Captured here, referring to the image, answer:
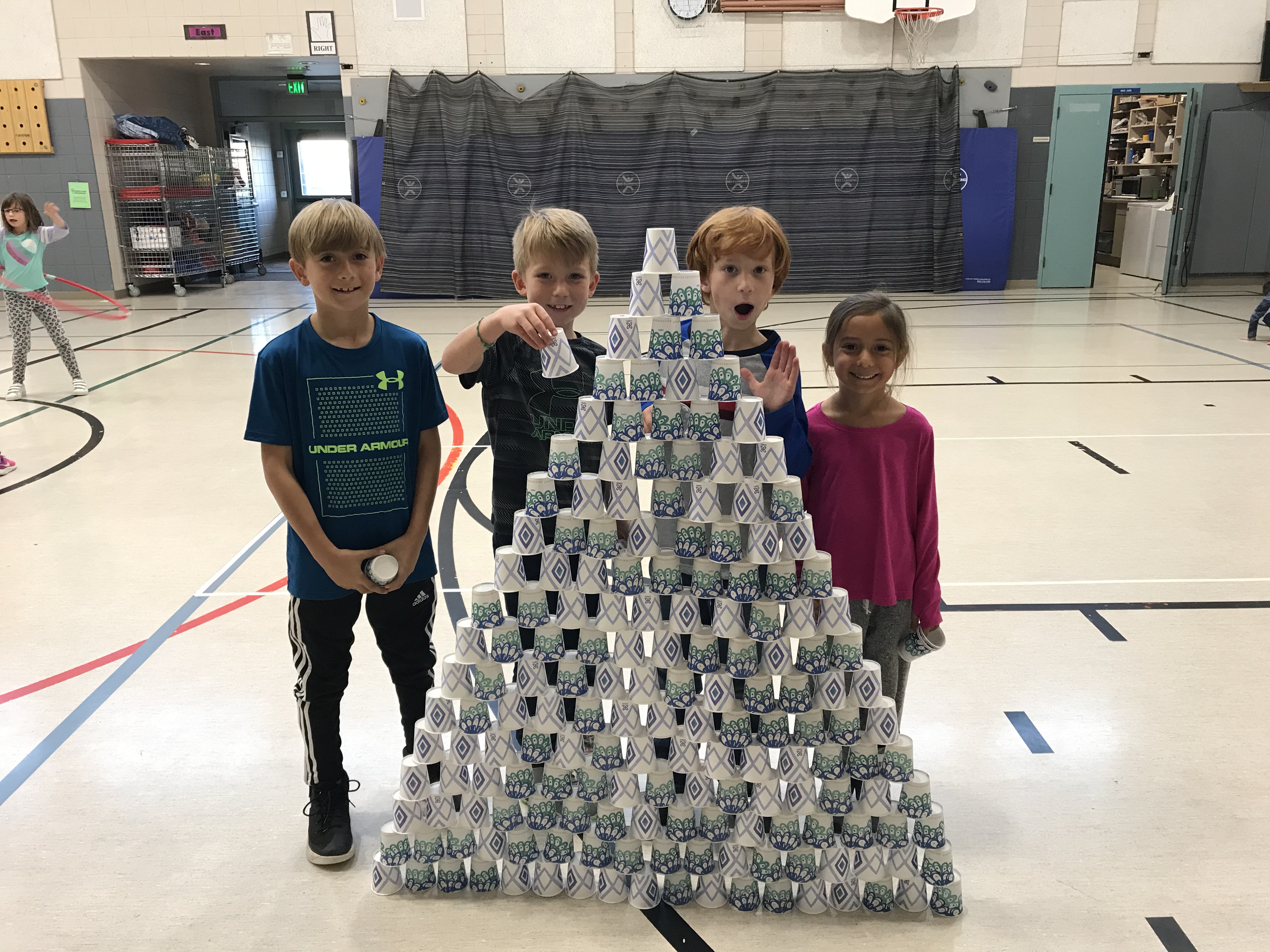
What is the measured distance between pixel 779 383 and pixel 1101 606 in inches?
84.9

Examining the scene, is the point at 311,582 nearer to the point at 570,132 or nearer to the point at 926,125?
the point at 570,132

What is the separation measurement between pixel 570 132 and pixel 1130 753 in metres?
11.0

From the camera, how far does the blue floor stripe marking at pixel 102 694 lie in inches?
103

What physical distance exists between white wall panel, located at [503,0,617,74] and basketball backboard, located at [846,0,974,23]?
3085mm

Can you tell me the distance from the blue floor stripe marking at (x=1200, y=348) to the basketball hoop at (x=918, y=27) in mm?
4610

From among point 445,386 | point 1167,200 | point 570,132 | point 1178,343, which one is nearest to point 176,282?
point 570,132

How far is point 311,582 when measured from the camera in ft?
7.10

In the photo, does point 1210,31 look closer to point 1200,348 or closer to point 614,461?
point 1200,348

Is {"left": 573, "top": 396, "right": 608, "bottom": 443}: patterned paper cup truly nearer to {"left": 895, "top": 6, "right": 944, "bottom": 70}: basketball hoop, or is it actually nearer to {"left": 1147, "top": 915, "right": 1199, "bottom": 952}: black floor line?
{"left": 1147, "top": 915, "right": 1199, "bottom": 952}: black floor line

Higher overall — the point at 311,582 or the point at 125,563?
the point at 311,582

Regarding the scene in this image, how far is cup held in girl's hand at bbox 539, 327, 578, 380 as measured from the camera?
1.97 metres

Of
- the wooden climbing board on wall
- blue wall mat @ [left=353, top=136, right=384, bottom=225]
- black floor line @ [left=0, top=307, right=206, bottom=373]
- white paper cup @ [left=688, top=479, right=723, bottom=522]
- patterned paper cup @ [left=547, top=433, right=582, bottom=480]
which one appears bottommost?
black floor line @ [left=0, top=307, right=206, bottom=373]

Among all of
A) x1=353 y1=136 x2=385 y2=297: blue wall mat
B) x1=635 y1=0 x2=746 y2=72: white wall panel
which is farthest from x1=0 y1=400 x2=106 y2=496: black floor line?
x1=635 y1=0 x2=746 y2=72: white wall panel

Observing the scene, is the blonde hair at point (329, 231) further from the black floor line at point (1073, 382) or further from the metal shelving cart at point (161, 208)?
the metal shelving cart at point (161, 208)
